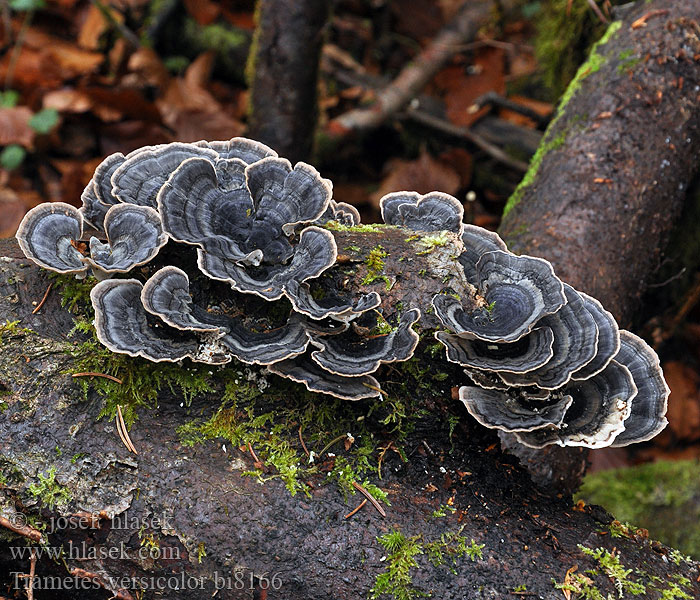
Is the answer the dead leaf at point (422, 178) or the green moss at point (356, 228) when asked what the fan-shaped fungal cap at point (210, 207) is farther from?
the dead leaf at point (422, 178)

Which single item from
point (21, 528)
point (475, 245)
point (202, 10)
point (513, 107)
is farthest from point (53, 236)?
point (202, 10)

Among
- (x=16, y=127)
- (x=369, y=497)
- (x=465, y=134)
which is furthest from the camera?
(x=465, y=134)

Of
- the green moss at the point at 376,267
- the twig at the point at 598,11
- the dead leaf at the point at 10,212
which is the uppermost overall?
the twig at the point at 598,11

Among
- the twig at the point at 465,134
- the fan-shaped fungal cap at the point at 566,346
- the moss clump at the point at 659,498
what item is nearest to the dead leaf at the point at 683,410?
the moss clump at the point at 659,498

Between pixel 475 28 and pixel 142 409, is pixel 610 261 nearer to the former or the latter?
pixel 142 409

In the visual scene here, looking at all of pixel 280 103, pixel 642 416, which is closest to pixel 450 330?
pixel 642 416

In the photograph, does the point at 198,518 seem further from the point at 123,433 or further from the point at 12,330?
the point at 12,330
